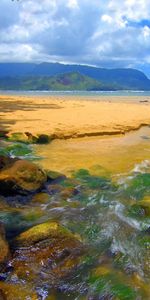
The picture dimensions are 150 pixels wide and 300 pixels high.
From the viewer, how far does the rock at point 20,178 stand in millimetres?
12711

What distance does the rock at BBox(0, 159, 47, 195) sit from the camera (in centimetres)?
1271

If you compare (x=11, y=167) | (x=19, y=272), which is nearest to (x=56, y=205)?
(x=11, y=167)

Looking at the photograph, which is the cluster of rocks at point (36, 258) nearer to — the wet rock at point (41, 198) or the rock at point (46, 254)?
the rock at point (46, 254)

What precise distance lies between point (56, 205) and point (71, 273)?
410cm

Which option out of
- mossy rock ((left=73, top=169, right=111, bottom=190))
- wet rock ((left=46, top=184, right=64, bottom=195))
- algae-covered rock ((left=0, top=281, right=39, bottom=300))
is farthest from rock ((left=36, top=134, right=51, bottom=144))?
algae-covered rock ((left=0, top=281, right=39, bottom=300))

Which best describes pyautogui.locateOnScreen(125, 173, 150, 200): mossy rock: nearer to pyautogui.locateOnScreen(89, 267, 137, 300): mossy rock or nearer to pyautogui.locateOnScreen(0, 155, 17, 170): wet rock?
pyautogui.locateOnScreen(0, 155, 17, 170): wet rock

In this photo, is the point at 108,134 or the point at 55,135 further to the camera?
the point at 108,134

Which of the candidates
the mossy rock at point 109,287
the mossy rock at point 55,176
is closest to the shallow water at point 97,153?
the mossy rock at point 55,176

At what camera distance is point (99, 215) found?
1089cm

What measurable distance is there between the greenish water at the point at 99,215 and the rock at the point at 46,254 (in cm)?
20

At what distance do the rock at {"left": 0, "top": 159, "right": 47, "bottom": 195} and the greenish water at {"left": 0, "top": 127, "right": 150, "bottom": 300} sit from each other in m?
0.62

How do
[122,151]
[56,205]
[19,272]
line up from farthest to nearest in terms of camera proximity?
[122,151]
[56,205]
[19,272]

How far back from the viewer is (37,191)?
1297cm

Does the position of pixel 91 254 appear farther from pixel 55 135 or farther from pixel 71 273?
pixel 55 135
